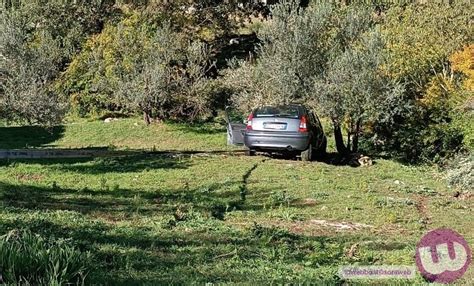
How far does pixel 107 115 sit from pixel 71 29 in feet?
17.2

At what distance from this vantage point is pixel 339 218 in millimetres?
8336

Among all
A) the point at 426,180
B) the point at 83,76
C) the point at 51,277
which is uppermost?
the point at 83,76

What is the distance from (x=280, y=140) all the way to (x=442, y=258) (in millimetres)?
8599

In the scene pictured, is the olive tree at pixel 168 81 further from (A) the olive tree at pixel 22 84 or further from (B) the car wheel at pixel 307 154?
(B) the car wheel at pixel 307 154

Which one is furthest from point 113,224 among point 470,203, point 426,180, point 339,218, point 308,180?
point 426,180

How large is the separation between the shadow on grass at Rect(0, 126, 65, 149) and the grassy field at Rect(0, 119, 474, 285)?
21.9 feet

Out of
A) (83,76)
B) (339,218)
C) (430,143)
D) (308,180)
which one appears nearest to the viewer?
(339,218)

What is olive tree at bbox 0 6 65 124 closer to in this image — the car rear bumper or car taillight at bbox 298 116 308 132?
the car rear bumper

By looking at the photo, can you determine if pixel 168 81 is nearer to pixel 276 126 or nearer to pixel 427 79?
pixel 276 126

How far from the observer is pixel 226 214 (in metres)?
8.34

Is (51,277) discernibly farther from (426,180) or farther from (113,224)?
(426,180)

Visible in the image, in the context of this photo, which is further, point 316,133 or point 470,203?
point 316,133

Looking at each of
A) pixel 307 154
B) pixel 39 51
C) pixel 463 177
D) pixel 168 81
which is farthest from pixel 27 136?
pixel 463 177

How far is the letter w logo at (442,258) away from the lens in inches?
203
